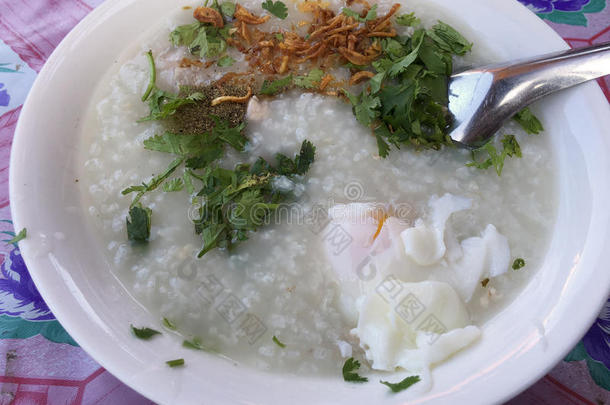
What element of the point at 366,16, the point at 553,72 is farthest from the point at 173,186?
the point at 553,72

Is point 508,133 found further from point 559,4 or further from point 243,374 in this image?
point 243,374

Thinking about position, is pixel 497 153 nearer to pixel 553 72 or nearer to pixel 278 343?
pixel 553 72

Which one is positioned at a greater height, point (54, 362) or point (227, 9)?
point (227, 9)

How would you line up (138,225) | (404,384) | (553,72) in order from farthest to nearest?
(553,72)
(138,225)
(404,384)

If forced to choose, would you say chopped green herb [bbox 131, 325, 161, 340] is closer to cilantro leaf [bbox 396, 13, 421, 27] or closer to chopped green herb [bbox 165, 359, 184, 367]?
chopped green herb [bbox 165, 359, 184, 367]

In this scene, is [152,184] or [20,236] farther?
[152,184]

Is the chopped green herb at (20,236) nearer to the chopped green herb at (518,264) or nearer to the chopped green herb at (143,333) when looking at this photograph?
the chopped green herb at (143,333)

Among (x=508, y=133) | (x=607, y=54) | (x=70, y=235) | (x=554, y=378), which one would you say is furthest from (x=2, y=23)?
(x=554, y=378)
